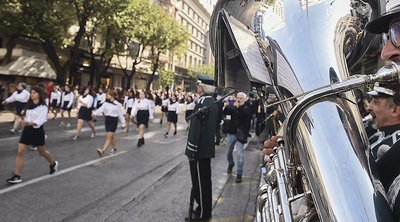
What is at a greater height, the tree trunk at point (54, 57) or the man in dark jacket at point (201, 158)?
the tree trunk at point (54, 57)

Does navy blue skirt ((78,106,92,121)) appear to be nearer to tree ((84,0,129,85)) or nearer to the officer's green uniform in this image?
the officer's green uniform

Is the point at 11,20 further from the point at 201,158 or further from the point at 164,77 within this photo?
the point at 164,77

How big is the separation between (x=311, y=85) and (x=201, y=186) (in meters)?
3.52

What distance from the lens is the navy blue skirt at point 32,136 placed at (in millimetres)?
5801

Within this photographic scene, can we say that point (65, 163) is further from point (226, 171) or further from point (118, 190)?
point (226, 171)

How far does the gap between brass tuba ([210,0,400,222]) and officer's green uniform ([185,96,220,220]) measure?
2.73 meters

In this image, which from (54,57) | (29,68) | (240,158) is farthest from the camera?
(29,68)

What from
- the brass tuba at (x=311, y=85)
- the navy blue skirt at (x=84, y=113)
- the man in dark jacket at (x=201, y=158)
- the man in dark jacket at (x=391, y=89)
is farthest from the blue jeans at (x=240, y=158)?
the navy blue skirt at (x=84, y=113)

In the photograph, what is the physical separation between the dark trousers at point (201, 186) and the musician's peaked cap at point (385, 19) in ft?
11.1

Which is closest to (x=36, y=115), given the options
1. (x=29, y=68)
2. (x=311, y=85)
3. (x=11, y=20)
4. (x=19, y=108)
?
(x=311, y=85)

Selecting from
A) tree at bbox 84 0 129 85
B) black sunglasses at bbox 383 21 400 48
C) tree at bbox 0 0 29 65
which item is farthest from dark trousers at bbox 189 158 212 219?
tree at bbox 84 0 129 85

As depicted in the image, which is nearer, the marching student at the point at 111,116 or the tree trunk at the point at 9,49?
the marching student at the point at 111,116

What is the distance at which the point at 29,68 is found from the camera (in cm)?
2256

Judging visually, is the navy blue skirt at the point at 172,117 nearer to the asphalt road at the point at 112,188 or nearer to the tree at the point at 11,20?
the asphalt road at the point at 112,188
